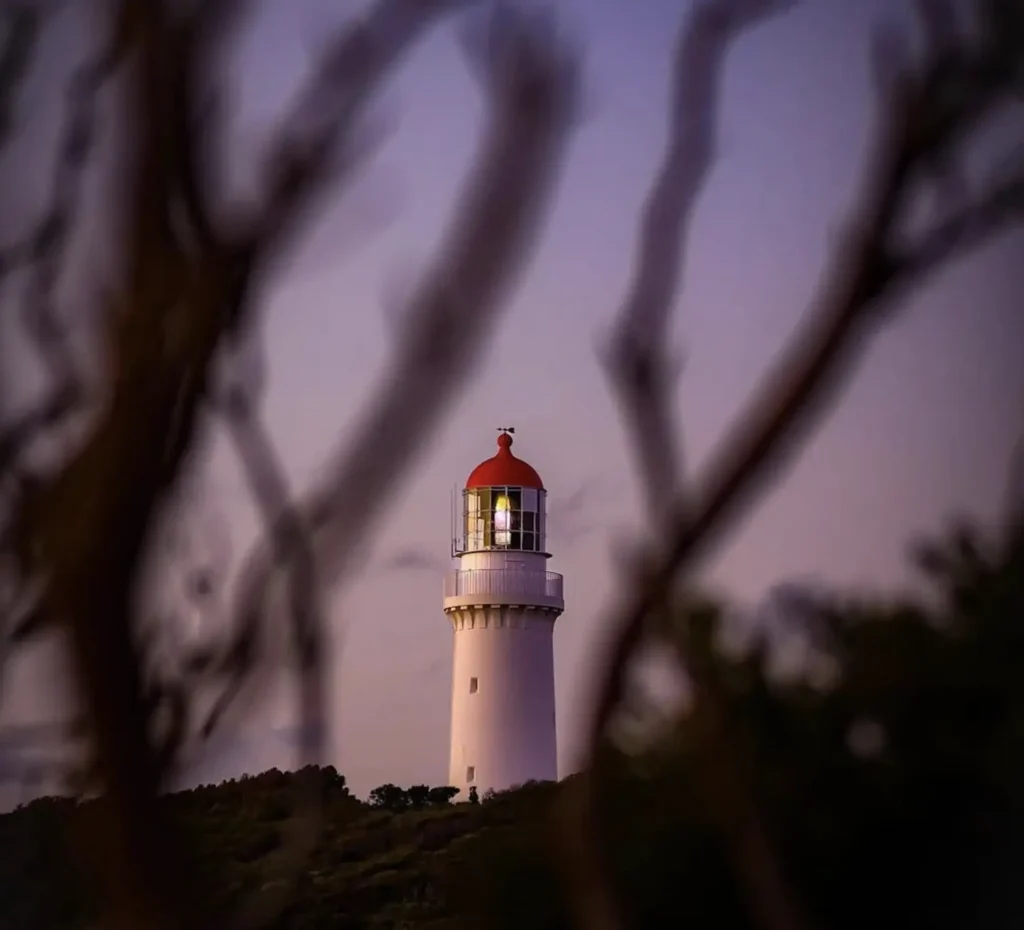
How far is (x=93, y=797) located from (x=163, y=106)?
0.55 meters

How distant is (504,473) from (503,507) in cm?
47

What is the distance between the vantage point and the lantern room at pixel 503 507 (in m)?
21.0

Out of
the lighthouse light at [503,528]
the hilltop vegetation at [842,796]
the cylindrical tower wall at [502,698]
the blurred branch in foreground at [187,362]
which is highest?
the lighthouse light at [503,528]

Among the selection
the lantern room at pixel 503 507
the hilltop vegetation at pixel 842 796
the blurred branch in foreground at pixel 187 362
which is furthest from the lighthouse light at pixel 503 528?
the blurred branch in foreground at pixel 187 362

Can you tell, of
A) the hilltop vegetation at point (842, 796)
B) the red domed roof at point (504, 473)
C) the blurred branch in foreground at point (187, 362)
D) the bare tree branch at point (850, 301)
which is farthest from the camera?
the red domed roof at point (504, 473)

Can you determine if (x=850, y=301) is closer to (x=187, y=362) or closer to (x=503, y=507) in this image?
(x=187, y=362)

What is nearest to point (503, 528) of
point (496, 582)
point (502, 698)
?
point (496, 582)

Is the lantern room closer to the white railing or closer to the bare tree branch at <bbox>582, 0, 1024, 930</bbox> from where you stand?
the white railing

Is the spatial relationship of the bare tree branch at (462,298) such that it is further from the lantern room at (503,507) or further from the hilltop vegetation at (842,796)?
the lantern room at (503,507)

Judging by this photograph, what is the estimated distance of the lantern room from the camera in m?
21.0

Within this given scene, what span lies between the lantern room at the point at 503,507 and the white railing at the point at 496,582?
419 millimetres

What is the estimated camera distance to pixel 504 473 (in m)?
21.0

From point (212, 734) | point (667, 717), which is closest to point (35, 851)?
point (667, 717)

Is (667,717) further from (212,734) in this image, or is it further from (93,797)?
(93,797)
